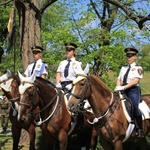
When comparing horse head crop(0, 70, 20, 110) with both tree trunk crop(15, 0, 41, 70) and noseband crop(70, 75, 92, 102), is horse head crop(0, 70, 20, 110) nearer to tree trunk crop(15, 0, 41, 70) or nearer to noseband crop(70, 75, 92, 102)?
noseband crop(70, 75, 92, 102)

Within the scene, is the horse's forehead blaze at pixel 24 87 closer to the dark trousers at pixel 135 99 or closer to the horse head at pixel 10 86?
the horse head at pixel 10 86

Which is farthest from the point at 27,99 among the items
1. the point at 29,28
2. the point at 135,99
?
the point at 29,28

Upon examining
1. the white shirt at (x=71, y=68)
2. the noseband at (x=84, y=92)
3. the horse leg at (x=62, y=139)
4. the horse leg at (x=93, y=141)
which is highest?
the white shirt at (x=71, y=68)

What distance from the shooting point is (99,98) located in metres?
7.80

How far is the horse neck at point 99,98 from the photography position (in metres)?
7.70

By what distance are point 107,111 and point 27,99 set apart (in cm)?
177

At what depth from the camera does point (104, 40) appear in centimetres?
1792

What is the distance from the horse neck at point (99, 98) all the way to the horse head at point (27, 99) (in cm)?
131

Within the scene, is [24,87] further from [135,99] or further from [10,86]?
[135,99]

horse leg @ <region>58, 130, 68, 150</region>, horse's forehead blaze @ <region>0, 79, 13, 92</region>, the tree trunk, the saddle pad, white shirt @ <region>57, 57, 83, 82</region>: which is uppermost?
the tree trunk

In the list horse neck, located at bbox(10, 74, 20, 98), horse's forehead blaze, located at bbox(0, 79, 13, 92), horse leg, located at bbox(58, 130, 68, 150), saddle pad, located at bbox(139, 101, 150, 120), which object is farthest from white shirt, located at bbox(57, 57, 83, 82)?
saddle pad, located at bbox(139, 101, 150, 120)

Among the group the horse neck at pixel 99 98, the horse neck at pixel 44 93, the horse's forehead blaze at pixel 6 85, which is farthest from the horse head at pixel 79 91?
the horse's forehead blaze at pixel 6 85

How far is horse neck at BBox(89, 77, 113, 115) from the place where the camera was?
25.2ft

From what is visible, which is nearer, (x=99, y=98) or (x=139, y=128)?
(x=99, y=98)
